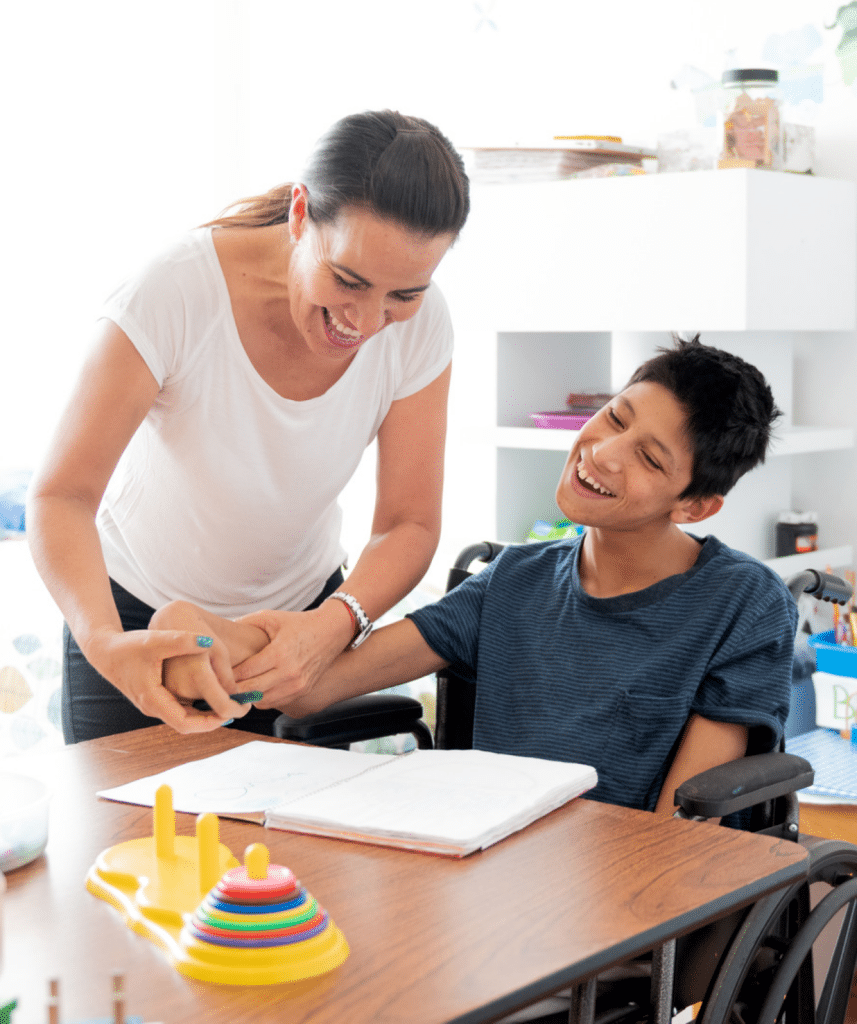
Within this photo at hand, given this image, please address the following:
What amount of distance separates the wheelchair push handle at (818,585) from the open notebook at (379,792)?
0.56 m

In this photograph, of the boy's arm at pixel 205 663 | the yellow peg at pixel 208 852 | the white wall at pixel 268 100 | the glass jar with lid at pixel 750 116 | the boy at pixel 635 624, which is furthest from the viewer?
the white wall at pixel 268 100

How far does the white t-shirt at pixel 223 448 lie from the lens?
134 cm

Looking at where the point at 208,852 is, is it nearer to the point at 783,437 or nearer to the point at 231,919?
the point at 231,919

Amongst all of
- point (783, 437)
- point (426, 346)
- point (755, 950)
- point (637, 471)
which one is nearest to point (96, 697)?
point (426, 346)

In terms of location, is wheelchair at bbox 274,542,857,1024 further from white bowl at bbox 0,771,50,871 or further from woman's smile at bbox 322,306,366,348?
woman's smile at bbox 322,306,366,348

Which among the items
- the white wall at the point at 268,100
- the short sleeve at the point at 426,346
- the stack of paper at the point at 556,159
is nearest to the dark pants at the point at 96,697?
the short sleeve at the point at 426,346

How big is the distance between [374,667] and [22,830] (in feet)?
1.94

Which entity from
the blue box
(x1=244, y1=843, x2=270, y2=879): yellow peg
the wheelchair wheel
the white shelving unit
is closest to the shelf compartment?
the white shelving unit

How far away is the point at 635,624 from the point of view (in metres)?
1.45

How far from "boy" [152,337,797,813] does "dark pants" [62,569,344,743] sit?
0.20 metres

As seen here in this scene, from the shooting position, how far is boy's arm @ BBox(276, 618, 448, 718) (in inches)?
57.6

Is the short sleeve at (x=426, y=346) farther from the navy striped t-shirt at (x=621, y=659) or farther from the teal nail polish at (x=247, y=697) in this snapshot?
the teal nail polish at (x=247, y=697)

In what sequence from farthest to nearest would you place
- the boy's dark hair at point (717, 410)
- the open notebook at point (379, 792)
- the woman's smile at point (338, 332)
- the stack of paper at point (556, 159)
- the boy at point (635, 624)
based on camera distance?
the stack of paper at point (556, 159) < the boy's dark hair at point (717, 410) < the boy at point (635, 624) < the woman's smile at point (338, 332) < the open notebook at point (379, 792)

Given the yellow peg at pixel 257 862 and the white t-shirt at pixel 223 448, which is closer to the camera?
the yellow peg at pixel 257 862
